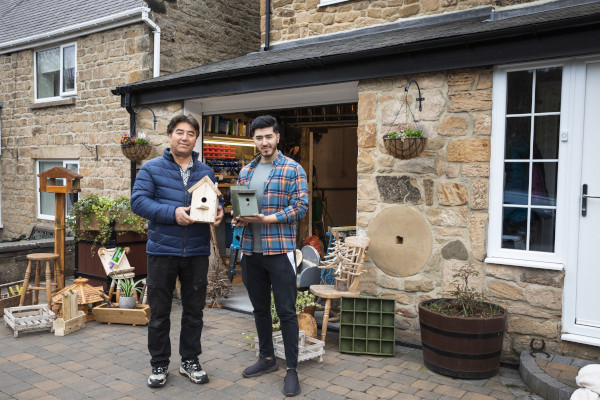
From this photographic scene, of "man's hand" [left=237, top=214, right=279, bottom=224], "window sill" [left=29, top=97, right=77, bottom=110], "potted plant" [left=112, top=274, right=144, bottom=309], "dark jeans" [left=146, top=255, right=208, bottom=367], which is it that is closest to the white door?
"man's hand" [left=237, top=214, right=279, bottom=224]

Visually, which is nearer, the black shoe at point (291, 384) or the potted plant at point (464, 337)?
the black shoe at point (291, 384)

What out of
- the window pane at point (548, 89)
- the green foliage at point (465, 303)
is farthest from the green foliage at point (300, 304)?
the window pane at point (548, 89)

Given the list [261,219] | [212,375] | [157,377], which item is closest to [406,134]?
[261,219]

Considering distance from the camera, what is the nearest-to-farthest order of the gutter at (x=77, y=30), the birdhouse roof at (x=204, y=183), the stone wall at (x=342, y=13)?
the birdhouse roof at (x=204, y=183) → the stone wall at (x=342, y=13) → the gutter at (x=77, y=30)

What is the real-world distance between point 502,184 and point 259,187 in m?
2.16

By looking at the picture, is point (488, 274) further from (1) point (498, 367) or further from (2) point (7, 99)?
(2) point (7, 99)

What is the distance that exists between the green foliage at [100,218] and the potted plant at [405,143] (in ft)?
10.8

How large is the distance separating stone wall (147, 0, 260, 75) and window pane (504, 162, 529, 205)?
6234mm

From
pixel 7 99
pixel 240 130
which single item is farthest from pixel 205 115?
pixel 7 99

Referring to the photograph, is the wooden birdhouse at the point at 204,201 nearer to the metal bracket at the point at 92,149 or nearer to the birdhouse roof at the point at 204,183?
the birdhouse roof at the point at 204,183

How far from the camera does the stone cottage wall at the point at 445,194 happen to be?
430 centimetres

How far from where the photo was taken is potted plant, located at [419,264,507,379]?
156 inches

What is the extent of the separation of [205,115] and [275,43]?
1617mm

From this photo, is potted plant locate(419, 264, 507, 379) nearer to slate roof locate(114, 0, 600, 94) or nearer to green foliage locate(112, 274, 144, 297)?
slate roof locate(114, 0, 600, 94)
